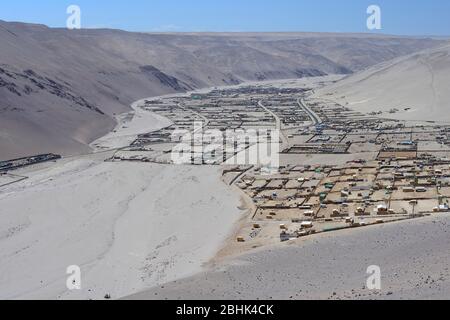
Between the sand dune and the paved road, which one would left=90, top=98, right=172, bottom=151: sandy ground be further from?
the sand dune

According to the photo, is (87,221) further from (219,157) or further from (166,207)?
(219,157)

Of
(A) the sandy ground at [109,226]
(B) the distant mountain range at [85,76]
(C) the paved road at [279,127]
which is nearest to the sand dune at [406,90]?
(C) the paved road at [279,127]

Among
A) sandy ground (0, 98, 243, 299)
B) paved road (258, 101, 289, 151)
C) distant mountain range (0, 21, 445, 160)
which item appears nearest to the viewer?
sandy ground (0, 98, 243, 299)

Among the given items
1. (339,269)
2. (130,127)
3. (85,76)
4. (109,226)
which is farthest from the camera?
(85,76)

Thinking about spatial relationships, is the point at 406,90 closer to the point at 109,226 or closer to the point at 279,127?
the point at 279,127

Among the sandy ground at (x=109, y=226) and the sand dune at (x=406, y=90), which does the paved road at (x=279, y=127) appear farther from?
the sand dune at (x=406, y=90)

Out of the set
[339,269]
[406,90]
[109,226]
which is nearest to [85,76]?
[406,90]

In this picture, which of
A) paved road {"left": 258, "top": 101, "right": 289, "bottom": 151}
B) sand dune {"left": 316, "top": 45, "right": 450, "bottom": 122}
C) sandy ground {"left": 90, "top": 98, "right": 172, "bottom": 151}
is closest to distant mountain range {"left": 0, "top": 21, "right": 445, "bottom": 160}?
sandy ground {"left": 90, "top": 98, "right": 172, "bottom": 151}
